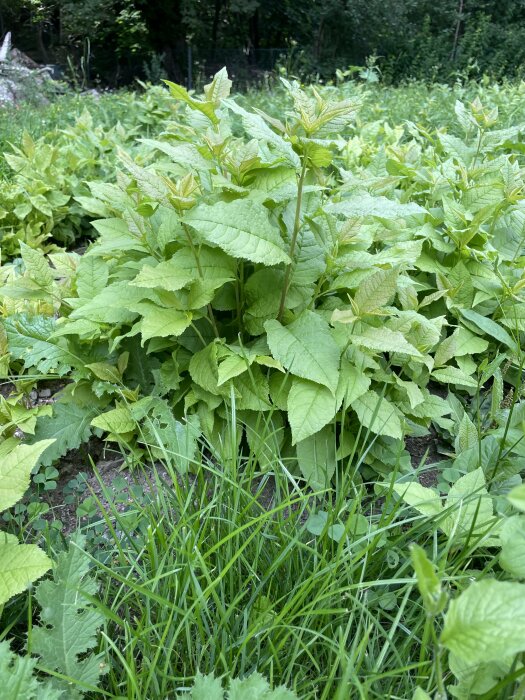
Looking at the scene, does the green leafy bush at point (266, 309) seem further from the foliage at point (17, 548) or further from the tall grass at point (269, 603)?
the foliage at point (17, 548)

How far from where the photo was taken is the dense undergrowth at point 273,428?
1.19 metres

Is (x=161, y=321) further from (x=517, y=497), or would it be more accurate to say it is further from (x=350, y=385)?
(x=517, y=497)

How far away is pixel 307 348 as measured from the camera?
1640 mm

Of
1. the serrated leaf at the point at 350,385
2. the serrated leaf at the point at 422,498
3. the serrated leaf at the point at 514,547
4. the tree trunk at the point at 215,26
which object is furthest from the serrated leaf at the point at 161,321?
the tree trunk at the point at 215,26

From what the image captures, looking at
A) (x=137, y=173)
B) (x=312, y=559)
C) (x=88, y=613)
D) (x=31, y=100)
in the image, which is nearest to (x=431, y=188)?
(x=137, y=173)

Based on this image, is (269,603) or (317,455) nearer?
(269,603)

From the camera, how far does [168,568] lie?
4.33 feet

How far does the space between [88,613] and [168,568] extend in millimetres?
196

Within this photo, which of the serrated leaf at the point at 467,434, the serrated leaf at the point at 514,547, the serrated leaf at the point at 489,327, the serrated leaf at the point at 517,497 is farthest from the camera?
the serrated leaf at the point at 489,327

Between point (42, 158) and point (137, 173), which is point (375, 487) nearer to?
point (137, 173)

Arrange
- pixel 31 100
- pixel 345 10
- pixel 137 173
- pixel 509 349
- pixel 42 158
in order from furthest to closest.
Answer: pixel 345 10, pixel 31 100, pixel 42 158, pixel 509 349, pixel 137 173

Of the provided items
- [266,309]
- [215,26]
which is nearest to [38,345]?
[266,309]

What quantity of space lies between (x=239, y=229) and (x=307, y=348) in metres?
0.40

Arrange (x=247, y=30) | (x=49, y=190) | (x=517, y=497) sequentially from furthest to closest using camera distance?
1. (x=247, y=30)
2. (x=49, y=190)
3. (x=517, y=497)
